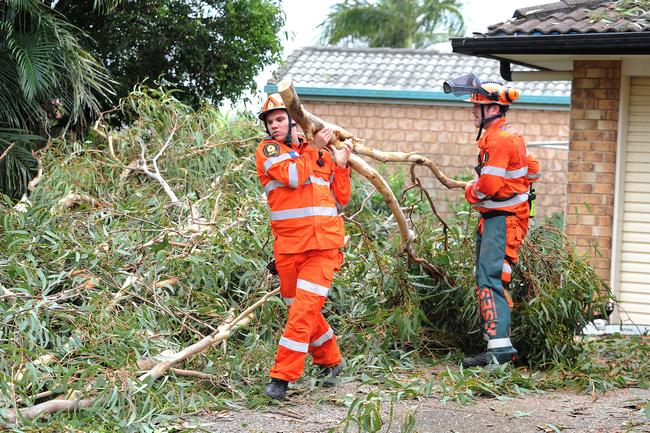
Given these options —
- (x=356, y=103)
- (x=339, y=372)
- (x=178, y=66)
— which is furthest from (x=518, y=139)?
(x=356, y=103)

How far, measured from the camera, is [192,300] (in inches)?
290

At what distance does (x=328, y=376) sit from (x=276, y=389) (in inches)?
24.3

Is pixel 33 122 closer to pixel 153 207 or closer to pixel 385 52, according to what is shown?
pixel 153 207

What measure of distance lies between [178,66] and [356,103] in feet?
20.0

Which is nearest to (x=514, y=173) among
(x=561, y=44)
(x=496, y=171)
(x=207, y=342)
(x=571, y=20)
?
(x=496, y=171)

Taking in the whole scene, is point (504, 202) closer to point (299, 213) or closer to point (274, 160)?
point (299, 213)

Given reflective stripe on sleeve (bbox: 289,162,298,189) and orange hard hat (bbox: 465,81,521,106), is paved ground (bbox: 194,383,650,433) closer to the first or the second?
reflective stripe on sleeve (bbox: 289,162,298,189)

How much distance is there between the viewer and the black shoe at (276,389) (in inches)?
244

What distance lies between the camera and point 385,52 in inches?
886

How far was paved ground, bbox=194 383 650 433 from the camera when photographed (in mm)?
5793

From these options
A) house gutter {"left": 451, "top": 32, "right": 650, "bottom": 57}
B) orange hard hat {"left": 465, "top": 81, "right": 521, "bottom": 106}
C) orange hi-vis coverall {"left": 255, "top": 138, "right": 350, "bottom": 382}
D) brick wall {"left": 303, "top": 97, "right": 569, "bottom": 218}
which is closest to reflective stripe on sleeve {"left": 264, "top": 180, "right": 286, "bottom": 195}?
orange hi-vis coverall {"left": 255, "top": 138, "right": 350, "bottom": 382}

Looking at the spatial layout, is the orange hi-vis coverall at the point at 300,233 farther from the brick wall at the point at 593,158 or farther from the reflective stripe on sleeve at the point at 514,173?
the brick wall at the point at 593,158

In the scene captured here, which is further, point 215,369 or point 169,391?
point 215,369

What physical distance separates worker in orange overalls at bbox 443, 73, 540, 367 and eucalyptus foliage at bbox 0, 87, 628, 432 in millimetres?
274
